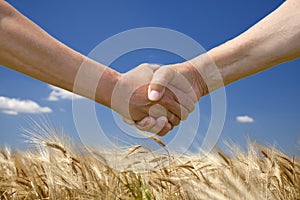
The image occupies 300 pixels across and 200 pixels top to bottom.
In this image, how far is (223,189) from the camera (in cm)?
176

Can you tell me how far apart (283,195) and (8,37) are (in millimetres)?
1671

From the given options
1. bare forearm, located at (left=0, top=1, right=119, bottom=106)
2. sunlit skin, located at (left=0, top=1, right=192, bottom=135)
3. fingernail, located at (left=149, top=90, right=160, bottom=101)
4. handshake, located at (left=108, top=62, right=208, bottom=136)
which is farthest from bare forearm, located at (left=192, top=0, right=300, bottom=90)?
bare forearm, located at (left=0, top=1, right=119, bottom=106)

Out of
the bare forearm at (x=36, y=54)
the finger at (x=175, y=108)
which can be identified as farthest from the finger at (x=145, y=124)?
the bare forearm at (x=36, y=54)

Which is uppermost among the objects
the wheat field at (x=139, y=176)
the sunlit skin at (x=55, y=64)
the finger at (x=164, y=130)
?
the sunlit skin at (x=55, y=64)

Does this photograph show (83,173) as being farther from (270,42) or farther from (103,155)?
(270,42)

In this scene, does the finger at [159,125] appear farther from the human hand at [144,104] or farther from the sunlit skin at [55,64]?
the sunlit skin at [55,64]

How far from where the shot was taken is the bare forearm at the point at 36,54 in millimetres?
2188

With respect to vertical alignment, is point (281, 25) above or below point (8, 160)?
above

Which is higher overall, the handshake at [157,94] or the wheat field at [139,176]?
the handshake at [157,94]

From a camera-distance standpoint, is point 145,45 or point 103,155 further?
point 145,45

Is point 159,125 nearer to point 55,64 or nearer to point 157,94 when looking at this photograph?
point 157,94

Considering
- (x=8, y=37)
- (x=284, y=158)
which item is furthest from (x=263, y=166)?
(x=8, y=37)

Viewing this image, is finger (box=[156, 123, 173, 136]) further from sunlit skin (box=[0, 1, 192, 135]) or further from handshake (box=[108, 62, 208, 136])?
sunlit skin (box=[0, 1, 192, 135])

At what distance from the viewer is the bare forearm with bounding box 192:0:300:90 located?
240 centimetres
